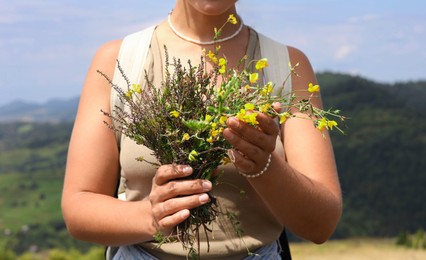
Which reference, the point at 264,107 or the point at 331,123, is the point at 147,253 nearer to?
the point at 264,107

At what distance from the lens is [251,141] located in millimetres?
2846

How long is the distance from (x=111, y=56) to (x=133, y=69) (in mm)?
180

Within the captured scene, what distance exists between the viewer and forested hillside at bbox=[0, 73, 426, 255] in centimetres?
10629

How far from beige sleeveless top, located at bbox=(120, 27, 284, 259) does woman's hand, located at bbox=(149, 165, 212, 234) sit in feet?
1.11

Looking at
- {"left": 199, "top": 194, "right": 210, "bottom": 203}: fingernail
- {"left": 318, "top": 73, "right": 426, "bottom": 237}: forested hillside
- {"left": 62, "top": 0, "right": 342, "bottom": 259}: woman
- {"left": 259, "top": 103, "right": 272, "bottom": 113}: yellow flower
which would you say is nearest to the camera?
{"left": 259, "top": 103, "right": 272, "bottom": 113}: yellow flower

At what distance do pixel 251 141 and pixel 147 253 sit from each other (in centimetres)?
94

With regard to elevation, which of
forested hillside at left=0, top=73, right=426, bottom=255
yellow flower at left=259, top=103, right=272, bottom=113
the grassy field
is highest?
yellow flower at left=259, top=103, right=272, bottom=113

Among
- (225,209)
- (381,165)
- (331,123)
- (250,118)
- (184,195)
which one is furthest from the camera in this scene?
(381,165)

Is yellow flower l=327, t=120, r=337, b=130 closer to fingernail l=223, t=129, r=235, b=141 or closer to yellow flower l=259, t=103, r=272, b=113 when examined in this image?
yellow flower l=259, t=103, r=272, b=113

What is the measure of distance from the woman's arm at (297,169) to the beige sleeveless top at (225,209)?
13cm

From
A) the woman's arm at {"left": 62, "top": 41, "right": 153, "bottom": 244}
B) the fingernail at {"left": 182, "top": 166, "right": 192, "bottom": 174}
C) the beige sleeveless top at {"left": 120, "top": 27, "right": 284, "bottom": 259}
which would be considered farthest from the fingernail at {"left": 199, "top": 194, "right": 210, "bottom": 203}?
the woman's arm at {"left": 62, "top": 41, "right": 153, "bottom": 244}

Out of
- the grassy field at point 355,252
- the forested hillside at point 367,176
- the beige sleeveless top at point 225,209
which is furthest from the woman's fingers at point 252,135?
the forested hillside at point 367,176

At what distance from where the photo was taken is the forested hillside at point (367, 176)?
106 metres

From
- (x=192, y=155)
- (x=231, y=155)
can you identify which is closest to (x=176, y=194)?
(x=192, y=155)
